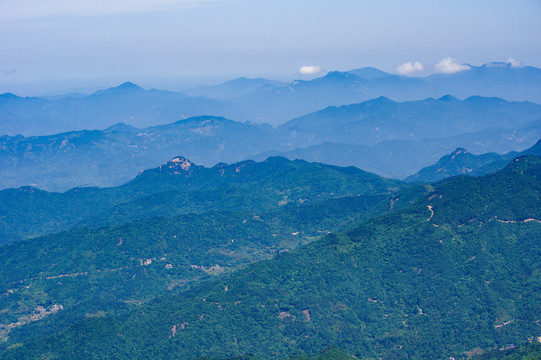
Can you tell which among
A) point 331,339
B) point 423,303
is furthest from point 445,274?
point 331,339

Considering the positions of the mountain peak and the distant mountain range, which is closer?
the distant mountain range

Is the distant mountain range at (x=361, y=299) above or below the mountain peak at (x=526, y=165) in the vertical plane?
below

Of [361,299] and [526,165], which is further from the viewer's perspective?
[526,165]

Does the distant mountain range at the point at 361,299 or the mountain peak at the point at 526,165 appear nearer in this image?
the distant mountain range at the point at 361,299

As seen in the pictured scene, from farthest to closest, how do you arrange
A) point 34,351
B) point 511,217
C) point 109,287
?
1. point 109,287
2. point 511,217
3. point 34,351

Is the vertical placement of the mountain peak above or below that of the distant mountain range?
above

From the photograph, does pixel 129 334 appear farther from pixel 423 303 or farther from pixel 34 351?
pixel 423 303

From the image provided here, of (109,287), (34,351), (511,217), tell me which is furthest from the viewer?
(109,287)

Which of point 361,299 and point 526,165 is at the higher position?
point 526,165
